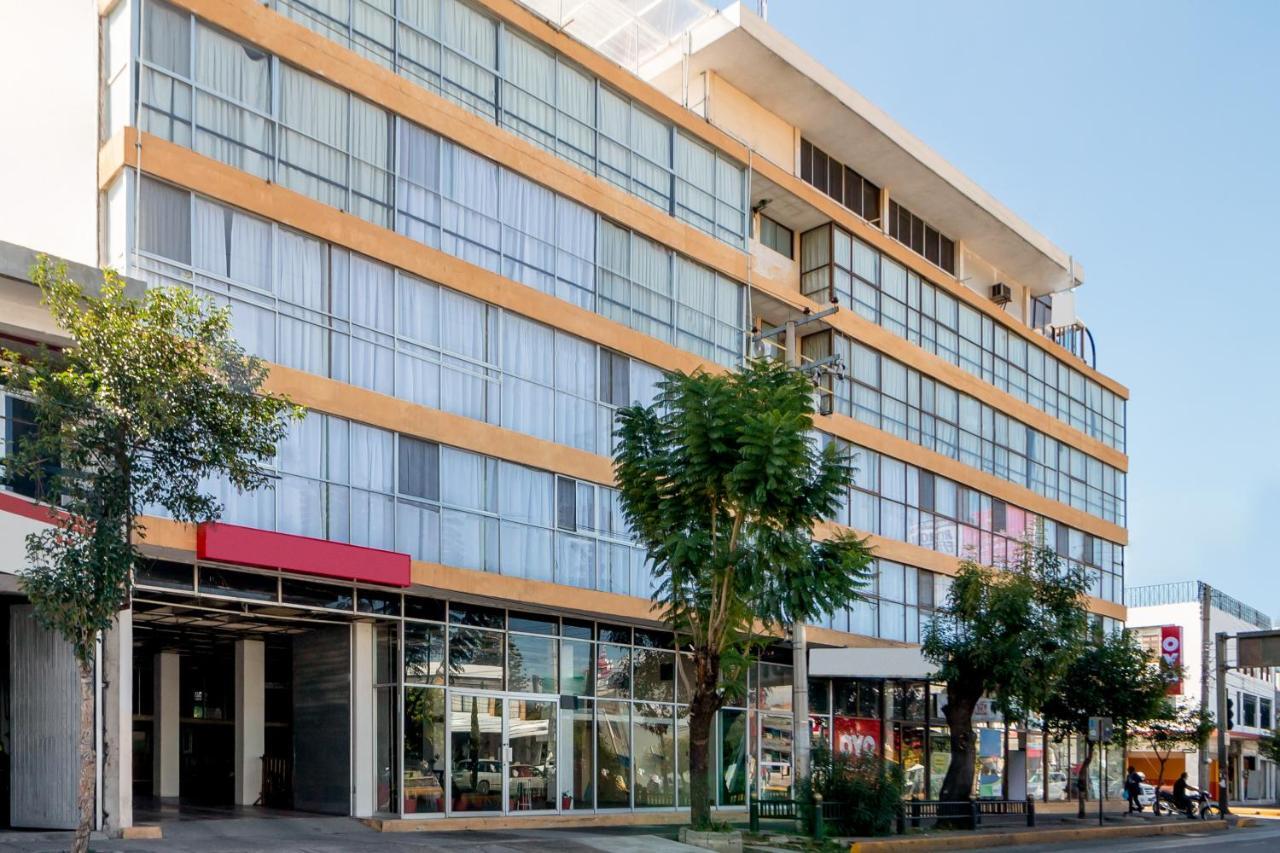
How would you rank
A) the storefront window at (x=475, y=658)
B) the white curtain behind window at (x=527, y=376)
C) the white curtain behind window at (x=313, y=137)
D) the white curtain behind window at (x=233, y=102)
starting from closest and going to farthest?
1. the white curtain behind window at (x=233, y=102)
2. the white curtain behind window at (x=313, y=137)
3. the storefront window at (x=475, y=658)
4. the white curtain behind window at (x=527, y=376)

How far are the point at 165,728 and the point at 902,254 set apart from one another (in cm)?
2254

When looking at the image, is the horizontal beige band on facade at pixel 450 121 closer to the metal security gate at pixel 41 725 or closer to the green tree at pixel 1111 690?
the metal security gate at pixel 41 725

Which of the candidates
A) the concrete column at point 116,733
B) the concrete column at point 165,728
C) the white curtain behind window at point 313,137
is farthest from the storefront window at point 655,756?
the white curtain behind window at point 313,137

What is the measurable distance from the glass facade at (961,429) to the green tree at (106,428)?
64.5 feet

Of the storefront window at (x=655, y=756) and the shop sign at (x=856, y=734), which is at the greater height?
the storefront window at (x=655, y=756)

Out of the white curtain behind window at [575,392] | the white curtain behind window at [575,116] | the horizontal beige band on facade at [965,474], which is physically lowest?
the horizontal beige band on facade at [965,474]

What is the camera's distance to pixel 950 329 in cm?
4131

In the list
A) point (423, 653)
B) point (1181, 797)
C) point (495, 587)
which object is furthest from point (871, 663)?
point (1181, 797)

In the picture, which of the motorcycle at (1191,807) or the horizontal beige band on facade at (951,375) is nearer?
the horizontal beige band on facade at (951,375)

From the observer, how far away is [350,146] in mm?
23484

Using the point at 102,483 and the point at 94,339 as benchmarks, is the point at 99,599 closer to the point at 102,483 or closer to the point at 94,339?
the point at 102,483

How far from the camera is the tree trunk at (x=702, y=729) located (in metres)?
22.7

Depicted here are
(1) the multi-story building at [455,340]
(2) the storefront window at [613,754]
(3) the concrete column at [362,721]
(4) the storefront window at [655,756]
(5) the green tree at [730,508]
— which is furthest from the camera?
(4) the storefront window at [655,756]

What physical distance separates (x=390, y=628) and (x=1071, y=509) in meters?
29.3
